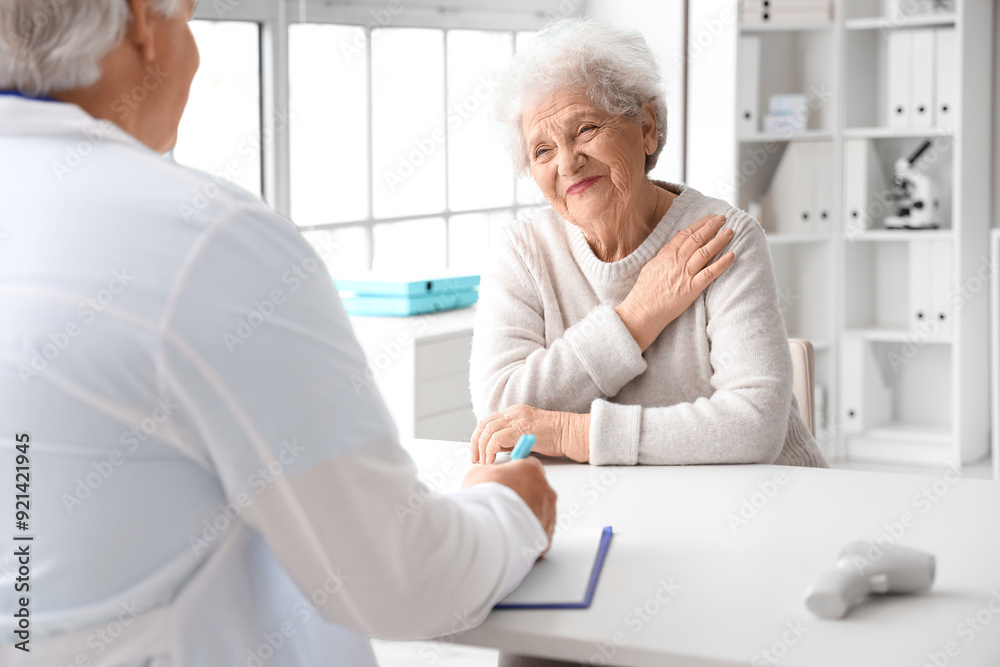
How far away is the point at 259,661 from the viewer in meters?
0.90

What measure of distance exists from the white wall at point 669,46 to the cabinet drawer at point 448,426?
180 cm

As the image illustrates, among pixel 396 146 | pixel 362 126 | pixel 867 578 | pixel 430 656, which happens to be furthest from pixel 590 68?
pixel 396 146

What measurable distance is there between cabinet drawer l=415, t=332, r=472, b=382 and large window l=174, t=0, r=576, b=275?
0.55 metres

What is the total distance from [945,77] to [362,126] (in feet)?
7.67

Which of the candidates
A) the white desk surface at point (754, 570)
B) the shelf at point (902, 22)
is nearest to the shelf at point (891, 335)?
the shelf at point (902, 22)

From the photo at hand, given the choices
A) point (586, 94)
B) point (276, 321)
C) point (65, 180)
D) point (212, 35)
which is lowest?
point (276, 321)

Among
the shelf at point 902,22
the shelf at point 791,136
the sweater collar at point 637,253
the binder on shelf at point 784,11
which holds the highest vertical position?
the binder on shelf at point 784,11

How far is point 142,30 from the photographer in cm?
85

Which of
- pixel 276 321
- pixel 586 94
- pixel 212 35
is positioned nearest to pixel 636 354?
pixel 586 94

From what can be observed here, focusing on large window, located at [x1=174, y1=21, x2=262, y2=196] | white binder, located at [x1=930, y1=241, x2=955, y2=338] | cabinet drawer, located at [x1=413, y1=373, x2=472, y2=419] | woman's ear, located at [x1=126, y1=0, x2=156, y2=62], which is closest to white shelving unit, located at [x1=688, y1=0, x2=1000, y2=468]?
white binder, located at [x1=930, y1=241, x2=955, y2=338]

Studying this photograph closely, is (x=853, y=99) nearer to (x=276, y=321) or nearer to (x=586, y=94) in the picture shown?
(x=586, y=94)

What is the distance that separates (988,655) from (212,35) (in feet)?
9.46

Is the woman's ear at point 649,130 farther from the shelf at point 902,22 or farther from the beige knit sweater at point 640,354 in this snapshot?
the shelf at point 902,22

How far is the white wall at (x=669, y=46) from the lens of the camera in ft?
15.0
